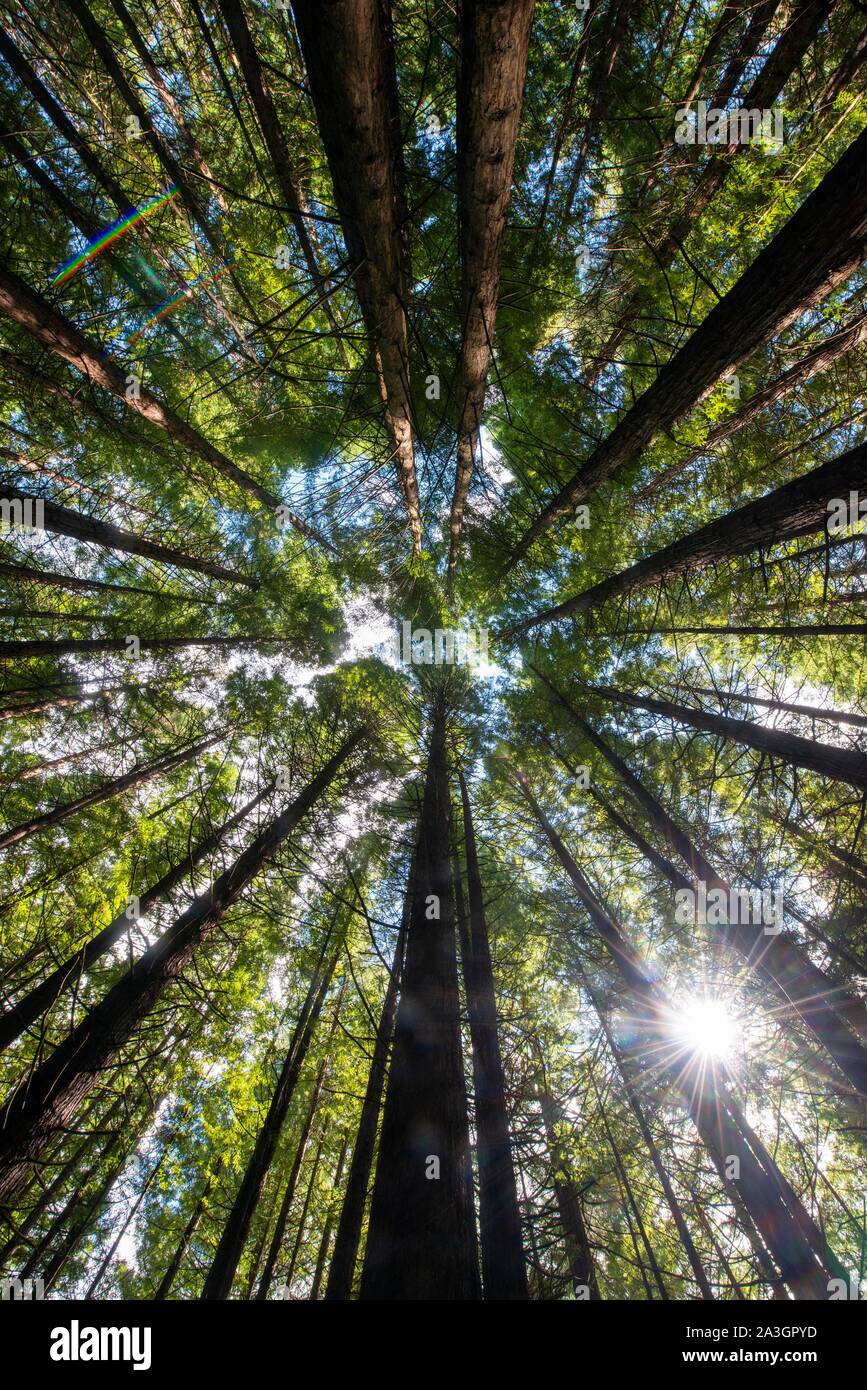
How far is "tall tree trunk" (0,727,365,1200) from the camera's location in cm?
311

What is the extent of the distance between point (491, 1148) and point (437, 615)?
33.4ft

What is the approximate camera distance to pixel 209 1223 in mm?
9750

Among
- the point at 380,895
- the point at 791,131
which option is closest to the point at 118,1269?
the point at 380,895

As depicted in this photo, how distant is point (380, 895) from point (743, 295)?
941 cm

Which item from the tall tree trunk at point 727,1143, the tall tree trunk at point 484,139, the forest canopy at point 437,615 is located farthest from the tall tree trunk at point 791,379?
the tall tree trunk at point 727,1143

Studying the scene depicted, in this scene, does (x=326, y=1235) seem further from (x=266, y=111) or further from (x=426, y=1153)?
(x=266, y=111)

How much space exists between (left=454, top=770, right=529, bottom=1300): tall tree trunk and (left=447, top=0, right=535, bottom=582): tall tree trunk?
5880mm

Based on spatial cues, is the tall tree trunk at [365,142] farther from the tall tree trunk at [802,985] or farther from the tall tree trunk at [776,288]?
the tall tree trunk at [802,985]

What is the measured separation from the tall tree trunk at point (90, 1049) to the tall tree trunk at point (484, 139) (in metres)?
5.31

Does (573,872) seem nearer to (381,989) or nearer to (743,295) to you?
(381,989)

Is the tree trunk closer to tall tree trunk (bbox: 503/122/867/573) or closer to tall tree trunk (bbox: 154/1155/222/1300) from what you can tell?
tall tree trunk (bbox: 503/122/867/573)

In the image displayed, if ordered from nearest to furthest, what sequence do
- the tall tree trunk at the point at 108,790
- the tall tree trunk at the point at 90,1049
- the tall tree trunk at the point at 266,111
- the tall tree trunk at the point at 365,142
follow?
1. the tall tree trunk at the point at 365,142
2. the tall tree trunk at the point at 90,1049
3. the tall tree trunk at the point at 266,111
4. the tall tree trunk at the point at 108,790

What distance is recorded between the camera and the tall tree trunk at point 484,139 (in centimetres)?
233

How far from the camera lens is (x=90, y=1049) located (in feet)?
11.7
